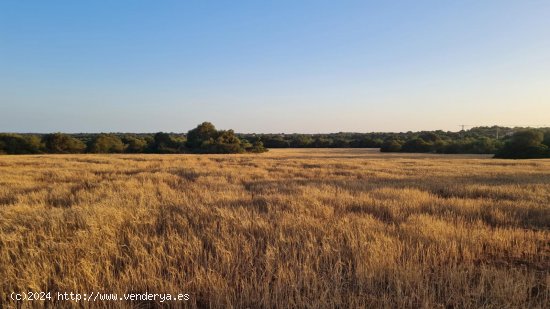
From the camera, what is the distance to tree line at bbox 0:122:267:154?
6026cm

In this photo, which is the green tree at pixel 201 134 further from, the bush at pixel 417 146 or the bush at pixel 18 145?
the bush at pixel 417 146

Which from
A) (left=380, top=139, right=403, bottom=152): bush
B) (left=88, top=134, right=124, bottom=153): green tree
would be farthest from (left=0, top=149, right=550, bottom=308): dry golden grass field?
(left=380, top=139, right=403, bottom=152): bush

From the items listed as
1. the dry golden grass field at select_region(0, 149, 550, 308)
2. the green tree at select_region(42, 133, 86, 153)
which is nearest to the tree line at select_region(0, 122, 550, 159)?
the green tree at select_region(42, 133, 86, 153)

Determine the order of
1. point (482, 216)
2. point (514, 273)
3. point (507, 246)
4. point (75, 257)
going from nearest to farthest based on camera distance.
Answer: point (514, 273), point (75, 257), point (507, 246), point (482, 216)

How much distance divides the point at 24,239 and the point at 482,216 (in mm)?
9117

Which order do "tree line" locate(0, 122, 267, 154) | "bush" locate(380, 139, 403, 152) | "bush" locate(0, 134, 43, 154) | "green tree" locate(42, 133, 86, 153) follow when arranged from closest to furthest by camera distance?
"bush" locate(0, 134, 43, 154) → "tree line" locate(0, 122, 267, 154) → "green tree" locate(42, 133, 86, 153) → "bush" locate(380, 139, 403, 152)

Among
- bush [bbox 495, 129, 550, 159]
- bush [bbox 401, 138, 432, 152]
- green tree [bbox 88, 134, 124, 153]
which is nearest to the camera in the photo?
bush [bbox 495, 129, 550, 159]

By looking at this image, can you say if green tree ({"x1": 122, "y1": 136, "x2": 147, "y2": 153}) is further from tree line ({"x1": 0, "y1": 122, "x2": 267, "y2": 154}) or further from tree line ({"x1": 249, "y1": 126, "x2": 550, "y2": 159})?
tree line ({"x1": 249, "y1": 126, "x2": 550, "y2": 159})

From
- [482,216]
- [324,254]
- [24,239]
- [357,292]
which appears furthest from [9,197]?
[482,216]

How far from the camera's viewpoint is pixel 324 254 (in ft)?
15.3

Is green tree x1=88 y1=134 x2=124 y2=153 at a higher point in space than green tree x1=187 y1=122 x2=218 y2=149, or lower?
lower

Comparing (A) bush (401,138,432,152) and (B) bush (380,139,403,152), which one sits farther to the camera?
(B) bush (380,139,403,152)

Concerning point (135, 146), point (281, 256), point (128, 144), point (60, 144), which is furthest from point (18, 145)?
point (281, 256)

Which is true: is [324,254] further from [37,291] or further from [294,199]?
[294,199]
